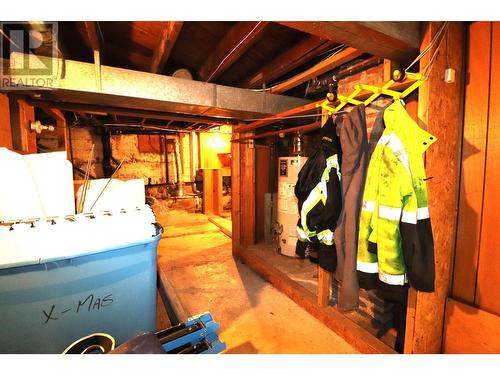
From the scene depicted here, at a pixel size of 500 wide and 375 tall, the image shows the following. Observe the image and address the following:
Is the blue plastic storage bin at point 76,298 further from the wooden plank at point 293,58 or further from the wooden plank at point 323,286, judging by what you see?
the wooden plank at point 293,58

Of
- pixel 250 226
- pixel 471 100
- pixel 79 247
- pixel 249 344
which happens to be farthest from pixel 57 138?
pixel 471 100

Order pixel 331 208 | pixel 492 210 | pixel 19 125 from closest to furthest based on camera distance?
pixel 492 210
pixel 331 208
pixel 19 125

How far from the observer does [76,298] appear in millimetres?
1025

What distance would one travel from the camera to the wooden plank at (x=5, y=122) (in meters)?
1.69

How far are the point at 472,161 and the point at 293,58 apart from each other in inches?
64.8

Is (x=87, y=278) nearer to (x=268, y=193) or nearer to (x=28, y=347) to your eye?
(x=28, y=347)

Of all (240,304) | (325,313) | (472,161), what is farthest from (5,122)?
(472,161)

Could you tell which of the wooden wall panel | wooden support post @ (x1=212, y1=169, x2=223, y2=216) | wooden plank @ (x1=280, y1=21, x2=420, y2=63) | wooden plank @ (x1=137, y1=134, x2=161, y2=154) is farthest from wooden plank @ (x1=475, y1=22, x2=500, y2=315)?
wooden plank @ (x1=137, y1=134, x2=161, y2=154)

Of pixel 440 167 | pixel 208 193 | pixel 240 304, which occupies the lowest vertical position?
pixel 240 304

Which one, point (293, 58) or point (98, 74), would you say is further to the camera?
point (293, 58)

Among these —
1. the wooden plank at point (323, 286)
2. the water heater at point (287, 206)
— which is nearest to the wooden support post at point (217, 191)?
the water heater at point (287, 206)

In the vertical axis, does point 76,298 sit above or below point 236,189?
below

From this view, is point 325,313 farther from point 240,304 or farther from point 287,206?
point 287,206

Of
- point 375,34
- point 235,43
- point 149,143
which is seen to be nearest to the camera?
point 375,34
